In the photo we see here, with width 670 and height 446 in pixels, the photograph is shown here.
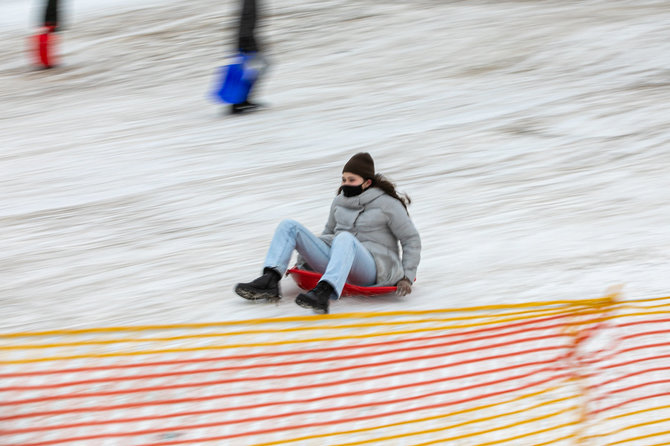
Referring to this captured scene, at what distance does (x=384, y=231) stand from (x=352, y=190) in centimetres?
30

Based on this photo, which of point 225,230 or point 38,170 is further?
point 38,170

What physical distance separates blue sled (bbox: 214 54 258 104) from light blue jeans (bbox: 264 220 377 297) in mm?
5010

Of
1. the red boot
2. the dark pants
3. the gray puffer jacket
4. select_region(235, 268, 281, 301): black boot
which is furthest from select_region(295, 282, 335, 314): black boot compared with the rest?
the red boot

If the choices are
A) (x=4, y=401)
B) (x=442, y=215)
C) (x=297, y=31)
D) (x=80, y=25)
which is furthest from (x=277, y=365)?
(x=80, y=25)

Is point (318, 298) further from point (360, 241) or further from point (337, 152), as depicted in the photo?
point (337, 152)

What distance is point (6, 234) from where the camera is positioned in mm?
6031

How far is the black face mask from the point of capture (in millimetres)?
4625

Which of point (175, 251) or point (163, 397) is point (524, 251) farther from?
point (163, 397)

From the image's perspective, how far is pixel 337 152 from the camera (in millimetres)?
8047

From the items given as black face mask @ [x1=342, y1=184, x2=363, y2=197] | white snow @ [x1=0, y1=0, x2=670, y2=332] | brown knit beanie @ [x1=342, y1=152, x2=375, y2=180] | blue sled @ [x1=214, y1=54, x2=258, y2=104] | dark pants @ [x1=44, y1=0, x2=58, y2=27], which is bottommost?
white snow @ [x1=0, y1=0, x2=670, y2=332]

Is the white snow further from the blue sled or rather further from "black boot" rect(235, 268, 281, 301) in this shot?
the blue sled

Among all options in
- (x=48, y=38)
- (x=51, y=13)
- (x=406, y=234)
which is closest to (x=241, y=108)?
(x=51, y=13)

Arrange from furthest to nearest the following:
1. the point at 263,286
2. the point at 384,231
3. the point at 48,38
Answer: the point at 48,38 < the point at 384,231 < the point at 263,286

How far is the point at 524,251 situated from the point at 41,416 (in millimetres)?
3478
